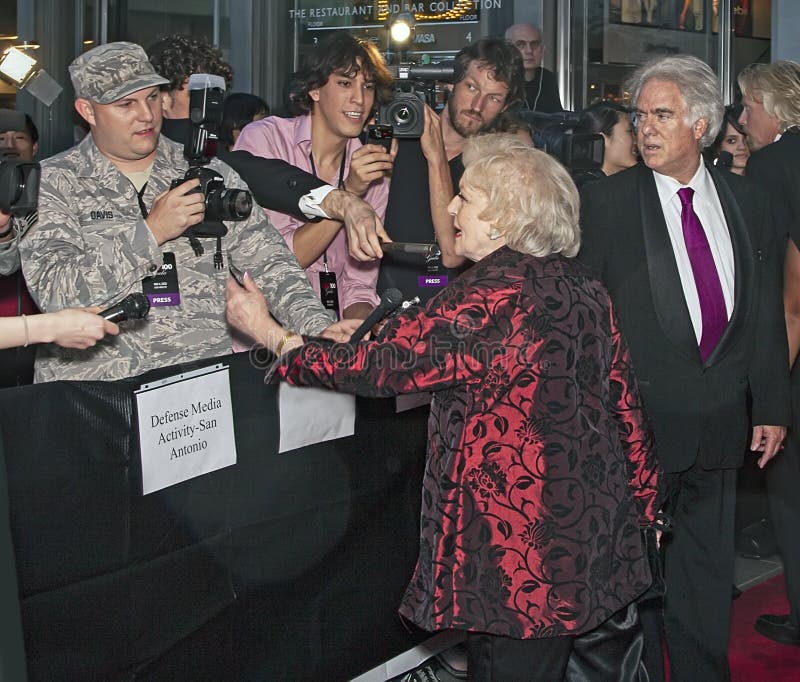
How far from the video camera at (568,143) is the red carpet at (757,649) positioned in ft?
6.03

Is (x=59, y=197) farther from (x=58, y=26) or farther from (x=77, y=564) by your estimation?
(x=58, y=26)

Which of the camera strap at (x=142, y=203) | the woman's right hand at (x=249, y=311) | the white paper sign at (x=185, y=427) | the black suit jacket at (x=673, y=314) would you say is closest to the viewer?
the white paper sign at (x=185, y=427)

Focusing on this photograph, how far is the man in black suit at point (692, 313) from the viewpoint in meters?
2.98

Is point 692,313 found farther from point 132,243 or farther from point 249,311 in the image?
point 132,243

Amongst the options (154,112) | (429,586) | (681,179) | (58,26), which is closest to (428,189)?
(681,179)

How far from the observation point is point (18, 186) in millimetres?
2404

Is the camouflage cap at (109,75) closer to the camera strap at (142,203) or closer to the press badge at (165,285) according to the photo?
the camera strap at (142,203)

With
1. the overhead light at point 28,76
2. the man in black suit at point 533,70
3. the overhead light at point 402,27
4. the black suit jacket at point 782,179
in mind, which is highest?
the overhead light at point 402,27

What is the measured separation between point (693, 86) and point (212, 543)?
5.95 feet

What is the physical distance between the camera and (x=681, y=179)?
309cm

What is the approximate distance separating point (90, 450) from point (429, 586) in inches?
29.5

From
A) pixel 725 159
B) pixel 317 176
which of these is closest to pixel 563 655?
pixel 317 176

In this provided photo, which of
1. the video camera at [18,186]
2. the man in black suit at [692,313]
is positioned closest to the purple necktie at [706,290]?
the man in black suit at [692,313]

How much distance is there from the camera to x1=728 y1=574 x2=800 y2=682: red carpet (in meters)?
3.57
